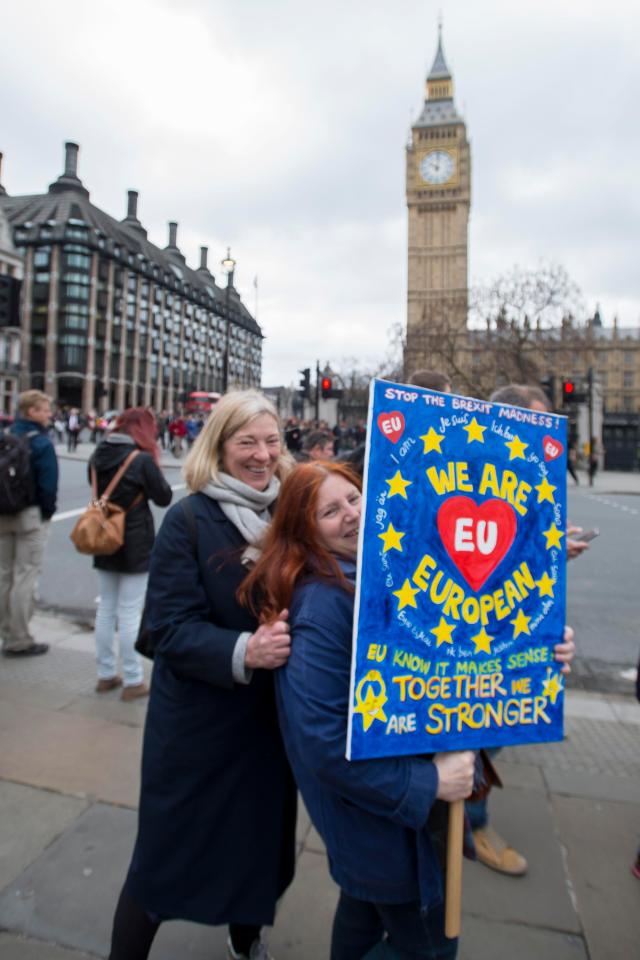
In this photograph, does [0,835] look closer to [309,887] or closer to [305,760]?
[309,887]

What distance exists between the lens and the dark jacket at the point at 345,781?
4.44 ft

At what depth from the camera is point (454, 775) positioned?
142 cm

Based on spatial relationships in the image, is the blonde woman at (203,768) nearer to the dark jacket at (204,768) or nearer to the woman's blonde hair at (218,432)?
the dark jacket at (204,768)

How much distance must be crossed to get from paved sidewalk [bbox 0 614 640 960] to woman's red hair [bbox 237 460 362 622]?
1464mm

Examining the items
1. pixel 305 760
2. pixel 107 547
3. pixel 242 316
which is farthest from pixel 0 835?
pixel 242 316

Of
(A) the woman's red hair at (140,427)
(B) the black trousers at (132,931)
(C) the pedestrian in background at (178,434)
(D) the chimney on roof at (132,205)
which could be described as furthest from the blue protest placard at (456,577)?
(D) the chimney on roof at (132,205)

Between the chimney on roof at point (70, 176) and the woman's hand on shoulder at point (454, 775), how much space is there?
3411 inches

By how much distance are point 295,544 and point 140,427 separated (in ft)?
9.09

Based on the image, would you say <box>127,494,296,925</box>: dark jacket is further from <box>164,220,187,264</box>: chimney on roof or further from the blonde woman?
<box>164,220,187,264</box>: chimney on roof

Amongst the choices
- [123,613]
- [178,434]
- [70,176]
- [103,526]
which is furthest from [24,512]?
[70,176]

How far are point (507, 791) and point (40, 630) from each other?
416cm

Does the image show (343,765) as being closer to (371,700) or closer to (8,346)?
(371,700)

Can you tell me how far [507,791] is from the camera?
3.08 m

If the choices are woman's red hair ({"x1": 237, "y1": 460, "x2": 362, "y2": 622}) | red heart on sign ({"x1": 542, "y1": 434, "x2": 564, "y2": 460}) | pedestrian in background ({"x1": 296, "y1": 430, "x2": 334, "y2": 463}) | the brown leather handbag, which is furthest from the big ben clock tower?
woman's red hair ({"x1": 237, "y1": 460, "x2": 362, "y2": 622})
